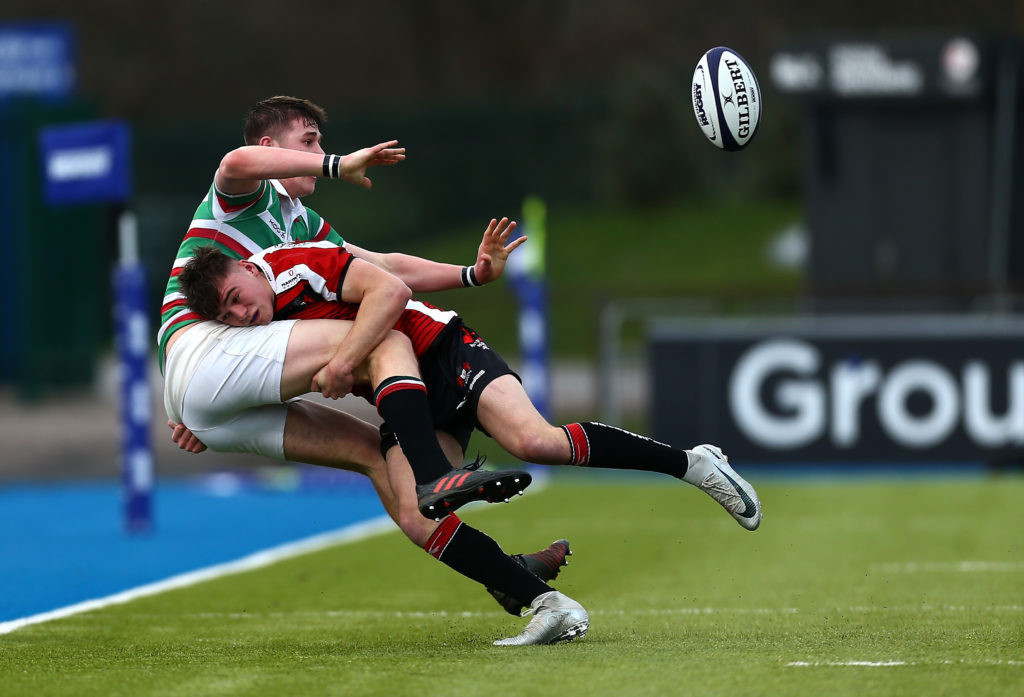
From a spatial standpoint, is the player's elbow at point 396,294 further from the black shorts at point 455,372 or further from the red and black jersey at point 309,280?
the black shorts at point 455,372

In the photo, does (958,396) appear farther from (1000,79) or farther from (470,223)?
(470,223)

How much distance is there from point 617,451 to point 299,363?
1.25 metres

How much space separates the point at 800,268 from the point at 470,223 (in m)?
8.96

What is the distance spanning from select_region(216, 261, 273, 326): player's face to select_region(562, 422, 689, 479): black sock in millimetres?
1229

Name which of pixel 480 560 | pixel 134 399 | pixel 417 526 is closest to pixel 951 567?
pixel 480 560

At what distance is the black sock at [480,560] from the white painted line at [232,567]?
205 centimetres

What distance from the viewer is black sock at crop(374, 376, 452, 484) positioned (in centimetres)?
602

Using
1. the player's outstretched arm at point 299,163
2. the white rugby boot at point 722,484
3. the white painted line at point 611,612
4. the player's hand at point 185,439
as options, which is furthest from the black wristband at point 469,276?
the white painted line at point 611,612

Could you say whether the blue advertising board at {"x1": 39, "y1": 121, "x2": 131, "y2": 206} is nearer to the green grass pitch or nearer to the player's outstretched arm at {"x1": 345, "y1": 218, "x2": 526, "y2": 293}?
the green grass pitch

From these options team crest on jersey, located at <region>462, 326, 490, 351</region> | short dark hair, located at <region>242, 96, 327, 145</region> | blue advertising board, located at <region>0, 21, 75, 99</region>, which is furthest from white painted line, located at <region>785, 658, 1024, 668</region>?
blue advertising board, located at <region>0, 21, 75, 99</region>

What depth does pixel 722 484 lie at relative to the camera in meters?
6.48

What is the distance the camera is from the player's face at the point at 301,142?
667cm

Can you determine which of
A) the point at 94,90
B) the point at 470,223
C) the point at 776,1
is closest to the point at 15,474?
the point at 470,223

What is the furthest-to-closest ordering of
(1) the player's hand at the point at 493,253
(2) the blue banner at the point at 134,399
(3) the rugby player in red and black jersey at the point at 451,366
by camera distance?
(2) the blue banner at the point at 134,399 → (1) the player's hand at the point at 493,253 → (3) the rugby player in red and black jersey at the point at 451,366
